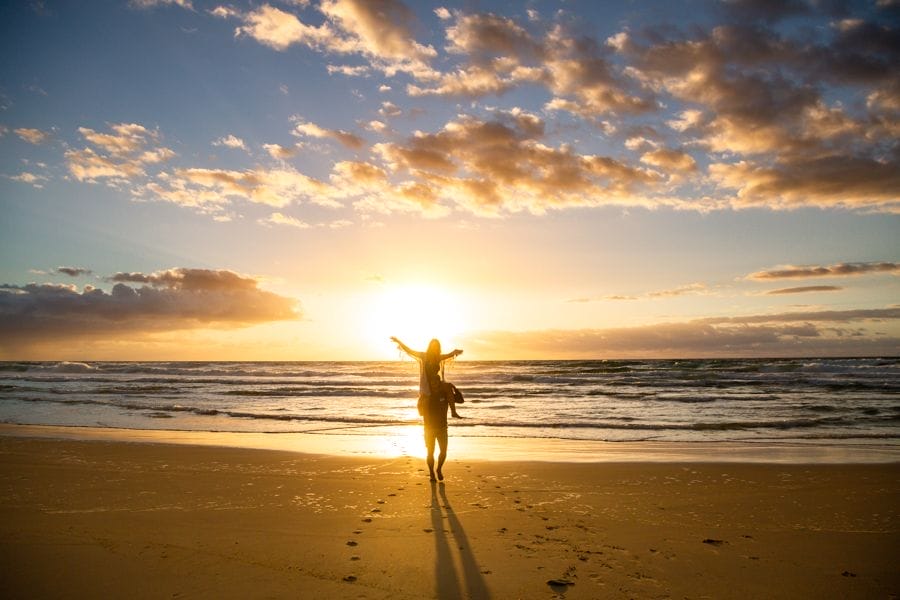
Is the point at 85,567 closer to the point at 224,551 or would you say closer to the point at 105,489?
the point at 224,551

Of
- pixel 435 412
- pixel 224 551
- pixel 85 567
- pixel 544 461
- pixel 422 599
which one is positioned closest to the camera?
pixel 422 599

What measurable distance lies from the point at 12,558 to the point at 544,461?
875 centimetres

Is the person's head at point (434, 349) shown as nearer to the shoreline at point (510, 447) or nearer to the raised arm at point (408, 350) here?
the raised arm at point (408, 350)

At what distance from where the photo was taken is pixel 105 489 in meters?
8.47

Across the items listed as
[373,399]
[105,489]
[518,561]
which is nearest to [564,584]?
[518,561]

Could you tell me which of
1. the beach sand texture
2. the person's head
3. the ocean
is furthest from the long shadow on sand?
the ocean

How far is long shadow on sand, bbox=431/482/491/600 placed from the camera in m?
4.70

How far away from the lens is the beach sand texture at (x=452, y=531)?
16.0 ft

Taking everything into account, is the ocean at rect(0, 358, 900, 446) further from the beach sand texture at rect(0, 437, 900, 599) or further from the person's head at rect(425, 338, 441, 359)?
the person's head at rect(425, 338, 441, 359)

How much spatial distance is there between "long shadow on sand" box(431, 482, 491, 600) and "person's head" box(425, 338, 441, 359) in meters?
2.65

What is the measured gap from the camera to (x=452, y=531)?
20.8 feet

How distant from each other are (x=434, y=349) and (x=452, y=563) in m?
4.24

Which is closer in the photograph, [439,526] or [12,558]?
[12,558]

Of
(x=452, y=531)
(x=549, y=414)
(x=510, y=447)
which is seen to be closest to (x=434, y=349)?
(x=452, y=531)
